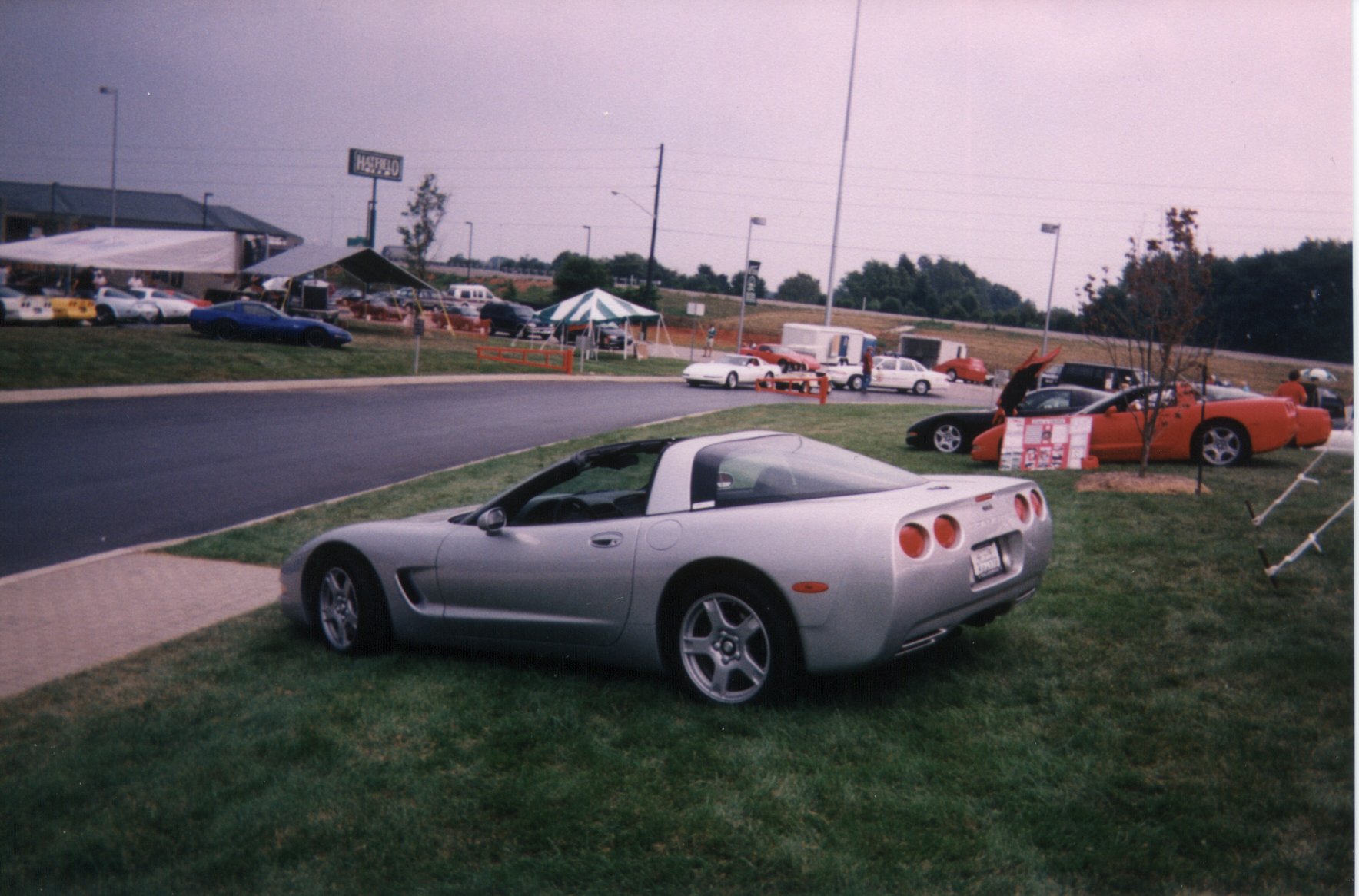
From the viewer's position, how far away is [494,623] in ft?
17.6

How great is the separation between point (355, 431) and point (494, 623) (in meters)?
12.7

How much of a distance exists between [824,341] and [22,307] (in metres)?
27.8

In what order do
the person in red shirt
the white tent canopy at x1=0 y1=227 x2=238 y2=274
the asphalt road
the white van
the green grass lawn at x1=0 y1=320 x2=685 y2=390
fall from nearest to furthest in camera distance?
the asphalt road < the person in red shirt < the green grass lawn at x1=0 y1=320 x2=685 y2=390 < the white tent canopy at x1=0 y1=227 x2=238 y2=274 < the white van

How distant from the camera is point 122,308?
37594 mm

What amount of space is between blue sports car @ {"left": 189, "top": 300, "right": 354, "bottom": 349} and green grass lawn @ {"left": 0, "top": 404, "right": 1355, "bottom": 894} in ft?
89.0

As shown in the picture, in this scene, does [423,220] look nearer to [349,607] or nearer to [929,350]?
[929,350]

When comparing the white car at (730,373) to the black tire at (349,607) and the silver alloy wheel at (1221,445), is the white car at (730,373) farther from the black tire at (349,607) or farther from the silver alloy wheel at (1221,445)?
the black tire at (349,607)

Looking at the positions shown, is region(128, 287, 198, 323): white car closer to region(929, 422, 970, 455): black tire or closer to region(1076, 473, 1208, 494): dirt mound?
region(929, 422, 970, 455): black tire

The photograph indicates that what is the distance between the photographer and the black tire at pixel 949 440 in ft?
45.9

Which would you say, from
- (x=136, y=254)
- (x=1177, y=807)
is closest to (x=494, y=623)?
(x=1177, y=807)

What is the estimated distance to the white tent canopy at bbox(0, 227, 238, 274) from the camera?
120 ft

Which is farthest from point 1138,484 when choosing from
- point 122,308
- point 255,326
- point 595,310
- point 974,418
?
point 122,308

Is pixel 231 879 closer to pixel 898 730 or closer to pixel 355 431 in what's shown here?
pixel 898 730

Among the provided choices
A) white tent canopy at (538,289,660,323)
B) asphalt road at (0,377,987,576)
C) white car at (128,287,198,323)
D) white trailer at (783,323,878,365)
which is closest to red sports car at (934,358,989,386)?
white trailer at (783,323,878,365)
